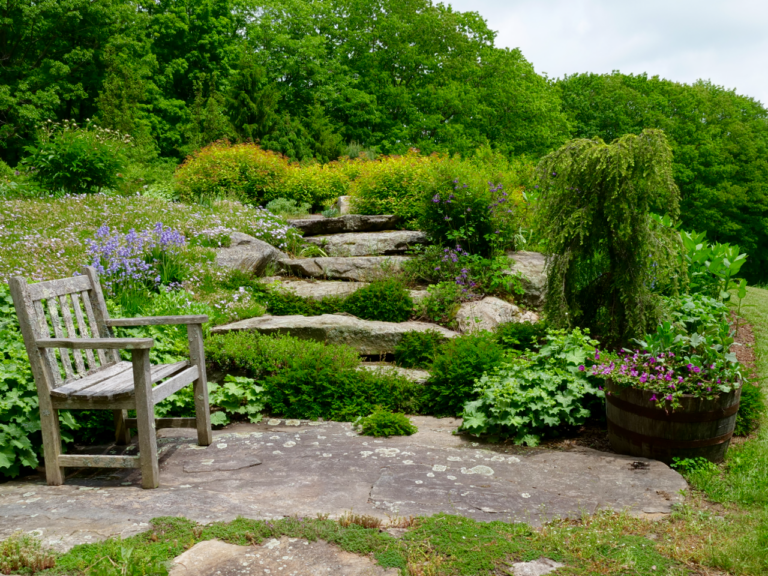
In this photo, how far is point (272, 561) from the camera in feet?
8.29

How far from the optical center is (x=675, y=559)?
2.70m

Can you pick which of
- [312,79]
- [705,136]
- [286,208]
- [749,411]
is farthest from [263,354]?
[705,136]

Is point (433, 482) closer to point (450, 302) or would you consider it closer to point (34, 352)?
point (34, 352)

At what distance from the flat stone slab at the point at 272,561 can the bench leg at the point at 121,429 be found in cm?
209

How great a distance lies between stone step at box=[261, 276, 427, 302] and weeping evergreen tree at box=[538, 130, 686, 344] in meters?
2.12

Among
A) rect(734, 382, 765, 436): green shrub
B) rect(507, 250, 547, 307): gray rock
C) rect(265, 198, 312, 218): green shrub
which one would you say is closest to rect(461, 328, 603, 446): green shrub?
rect(734, 382, 765, 436): green shrub

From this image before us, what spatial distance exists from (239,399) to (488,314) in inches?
128

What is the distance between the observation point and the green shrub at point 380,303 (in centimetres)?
682

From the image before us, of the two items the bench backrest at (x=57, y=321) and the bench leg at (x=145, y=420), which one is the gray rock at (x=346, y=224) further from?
the bench leg at (x=145, y=420)

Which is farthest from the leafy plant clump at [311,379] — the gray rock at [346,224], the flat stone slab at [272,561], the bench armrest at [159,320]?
the gray rock at [346,224]

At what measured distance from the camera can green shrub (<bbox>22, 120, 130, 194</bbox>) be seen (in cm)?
1077

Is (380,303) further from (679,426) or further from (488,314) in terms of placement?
(679,426)

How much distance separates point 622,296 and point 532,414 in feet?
4.90

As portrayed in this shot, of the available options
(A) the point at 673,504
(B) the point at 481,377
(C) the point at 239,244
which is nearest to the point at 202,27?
(C) the point at 239,244
